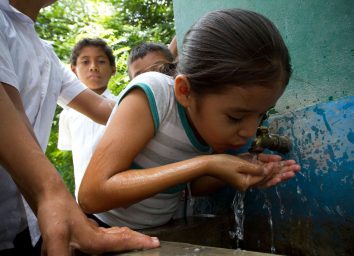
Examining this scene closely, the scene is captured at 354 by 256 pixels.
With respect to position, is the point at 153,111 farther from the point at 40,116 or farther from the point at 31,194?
the point at 31,194

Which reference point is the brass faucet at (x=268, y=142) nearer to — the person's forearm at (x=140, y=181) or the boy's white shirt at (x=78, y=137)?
the person's forearm at (x=140, y=181)

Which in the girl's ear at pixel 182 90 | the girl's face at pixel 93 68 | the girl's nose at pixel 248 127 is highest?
the girl's ear at pixel 182 90

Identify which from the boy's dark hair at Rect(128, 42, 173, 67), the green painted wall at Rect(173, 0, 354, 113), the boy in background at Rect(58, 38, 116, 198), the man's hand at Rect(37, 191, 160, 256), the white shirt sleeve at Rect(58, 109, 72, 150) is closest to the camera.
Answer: the man's hand at Rect(37, 191, 160, 256)

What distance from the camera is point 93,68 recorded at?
389 centimetres

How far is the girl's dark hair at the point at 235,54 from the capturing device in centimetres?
152

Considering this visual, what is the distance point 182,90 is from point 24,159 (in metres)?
0.76

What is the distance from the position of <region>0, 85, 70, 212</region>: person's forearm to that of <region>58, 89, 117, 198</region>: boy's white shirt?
1855 mm

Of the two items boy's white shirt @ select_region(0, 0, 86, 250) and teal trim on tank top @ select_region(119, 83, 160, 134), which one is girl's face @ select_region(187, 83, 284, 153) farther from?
boy's white shirt @ select_region(0, 0, 86, 250)

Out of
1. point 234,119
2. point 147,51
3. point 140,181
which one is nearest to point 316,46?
point 234,119

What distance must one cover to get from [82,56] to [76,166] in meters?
1.29

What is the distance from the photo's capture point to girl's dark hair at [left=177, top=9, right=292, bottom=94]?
59.7 inches

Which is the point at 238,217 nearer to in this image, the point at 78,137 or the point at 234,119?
the point at 234,119

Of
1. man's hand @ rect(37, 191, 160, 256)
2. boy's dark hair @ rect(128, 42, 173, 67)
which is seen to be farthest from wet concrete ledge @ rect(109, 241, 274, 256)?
boy's dark hair @ rect(128, 42, 173, 67)

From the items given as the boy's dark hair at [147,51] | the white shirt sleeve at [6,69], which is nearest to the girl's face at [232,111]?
the white shirt sleeve at [6,69]
